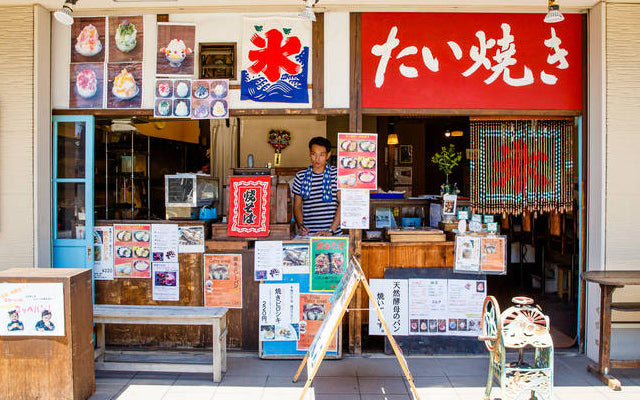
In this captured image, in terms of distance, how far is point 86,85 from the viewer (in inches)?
216

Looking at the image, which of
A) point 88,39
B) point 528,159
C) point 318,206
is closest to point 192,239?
point 318,206

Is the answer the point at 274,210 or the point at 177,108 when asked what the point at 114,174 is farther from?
the point at 274,210

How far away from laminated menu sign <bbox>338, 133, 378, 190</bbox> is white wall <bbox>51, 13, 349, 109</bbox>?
46 centimetres

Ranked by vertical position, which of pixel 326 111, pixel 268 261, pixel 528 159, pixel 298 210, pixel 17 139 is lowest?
pixel 268 261

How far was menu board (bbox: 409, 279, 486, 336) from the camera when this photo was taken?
5.50 m

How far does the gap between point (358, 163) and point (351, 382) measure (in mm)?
2334

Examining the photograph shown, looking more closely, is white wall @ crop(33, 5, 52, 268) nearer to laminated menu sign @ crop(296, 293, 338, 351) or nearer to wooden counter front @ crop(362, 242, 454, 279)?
laminated menu sign @ crop(296, 293, 338, 351)

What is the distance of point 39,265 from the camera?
536 centimetres

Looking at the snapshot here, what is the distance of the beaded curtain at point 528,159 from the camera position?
563 cm

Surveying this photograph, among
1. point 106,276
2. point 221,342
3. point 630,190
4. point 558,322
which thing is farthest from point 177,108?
point 558,322

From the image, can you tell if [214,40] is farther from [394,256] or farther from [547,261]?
[547,261]

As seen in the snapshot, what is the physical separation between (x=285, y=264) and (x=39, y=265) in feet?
8.95

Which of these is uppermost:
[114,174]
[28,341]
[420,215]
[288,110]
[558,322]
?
[288,110]

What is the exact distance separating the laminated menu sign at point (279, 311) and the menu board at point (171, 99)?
2.18 m
